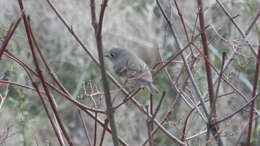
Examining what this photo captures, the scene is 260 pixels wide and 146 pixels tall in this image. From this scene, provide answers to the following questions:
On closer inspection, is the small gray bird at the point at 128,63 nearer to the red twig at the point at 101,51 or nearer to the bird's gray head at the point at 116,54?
the bird's gray head at the point at 116,54

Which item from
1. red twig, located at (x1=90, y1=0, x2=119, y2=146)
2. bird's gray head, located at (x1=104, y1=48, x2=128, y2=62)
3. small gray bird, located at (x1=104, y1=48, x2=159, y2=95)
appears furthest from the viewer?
bird's gray head, located at (x1=104, y1=48, x2=128, y2=62)

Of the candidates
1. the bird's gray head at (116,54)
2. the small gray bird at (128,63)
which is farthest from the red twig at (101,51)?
the bird's gray head at (116,54)

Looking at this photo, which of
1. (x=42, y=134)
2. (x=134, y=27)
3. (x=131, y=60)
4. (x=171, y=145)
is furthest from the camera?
(x=134, y=27)

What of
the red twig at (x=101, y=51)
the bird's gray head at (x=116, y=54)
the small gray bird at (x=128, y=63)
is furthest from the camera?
the bird's gray head at (x=116, y=54)

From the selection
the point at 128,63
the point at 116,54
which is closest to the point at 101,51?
the point at 128,63

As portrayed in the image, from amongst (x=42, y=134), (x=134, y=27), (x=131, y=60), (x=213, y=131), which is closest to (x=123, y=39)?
(x=134, y=27)

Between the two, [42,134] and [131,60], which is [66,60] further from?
[131,60]

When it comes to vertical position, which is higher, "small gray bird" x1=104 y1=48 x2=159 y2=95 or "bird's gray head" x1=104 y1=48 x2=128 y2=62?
"bird's gray head" x1=104 y1=48 x2=128 y2=62

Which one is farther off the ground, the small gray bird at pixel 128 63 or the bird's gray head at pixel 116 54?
the bird's gray head at pixel 116 54

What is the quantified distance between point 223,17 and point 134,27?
1252 mm

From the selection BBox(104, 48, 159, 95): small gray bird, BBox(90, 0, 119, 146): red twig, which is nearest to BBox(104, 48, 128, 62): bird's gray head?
BBox(104, 48, 159, 95): small gray bird

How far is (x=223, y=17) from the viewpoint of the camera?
5.04 meters

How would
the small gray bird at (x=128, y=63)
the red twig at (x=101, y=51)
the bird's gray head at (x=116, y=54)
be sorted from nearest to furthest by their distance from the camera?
the red twig at (x=101, y=51) < the small gray bird at (x=128, y=63) < the bird's gray head at (x=116, y=54)

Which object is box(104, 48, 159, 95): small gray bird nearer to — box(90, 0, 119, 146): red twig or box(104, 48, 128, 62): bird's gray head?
box(104, 48, 128, 62): bird's gray head
